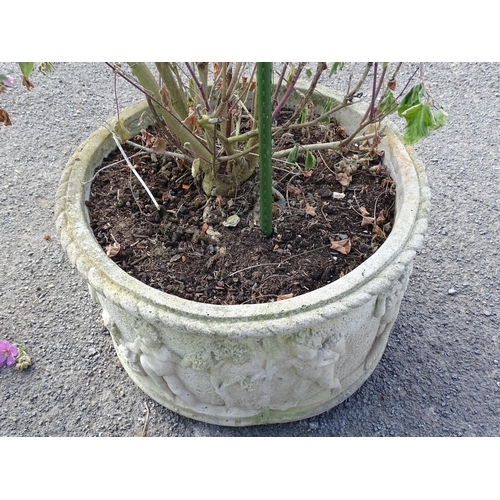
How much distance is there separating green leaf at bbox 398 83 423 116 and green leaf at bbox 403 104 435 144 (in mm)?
74

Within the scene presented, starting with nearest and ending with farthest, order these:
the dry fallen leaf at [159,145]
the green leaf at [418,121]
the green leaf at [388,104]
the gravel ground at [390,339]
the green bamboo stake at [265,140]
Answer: the green leaf at [418,121], the green bamboo stake at [265,140], the green leaf at [388,104], the dry fallen leaf at [159,145], the gravel ground at [390,339]

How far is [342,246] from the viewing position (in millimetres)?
1759

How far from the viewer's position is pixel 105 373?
2.11 m

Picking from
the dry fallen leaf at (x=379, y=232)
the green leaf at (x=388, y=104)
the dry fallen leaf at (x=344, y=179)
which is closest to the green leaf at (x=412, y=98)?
the green leaf at (x=388, y=104)

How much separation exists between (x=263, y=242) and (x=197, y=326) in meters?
0.49

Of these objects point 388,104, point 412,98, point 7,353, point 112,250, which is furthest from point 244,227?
point 7,353

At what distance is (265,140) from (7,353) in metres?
1.43

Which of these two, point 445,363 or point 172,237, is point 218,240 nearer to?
point 172,237

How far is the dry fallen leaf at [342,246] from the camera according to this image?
5.74 feet

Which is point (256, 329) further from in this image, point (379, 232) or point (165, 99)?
point (165, 99)

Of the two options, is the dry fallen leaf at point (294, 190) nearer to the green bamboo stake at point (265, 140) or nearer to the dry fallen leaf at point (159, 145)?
the green bamboo stake at point (265, 140)

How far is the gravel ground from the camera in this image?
1954 millimetres

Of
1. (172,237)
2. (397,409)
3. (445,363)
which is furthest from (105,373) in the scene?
(445,363)

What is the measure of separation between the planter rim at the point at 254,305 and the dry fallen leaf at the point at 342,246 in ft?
0.60
